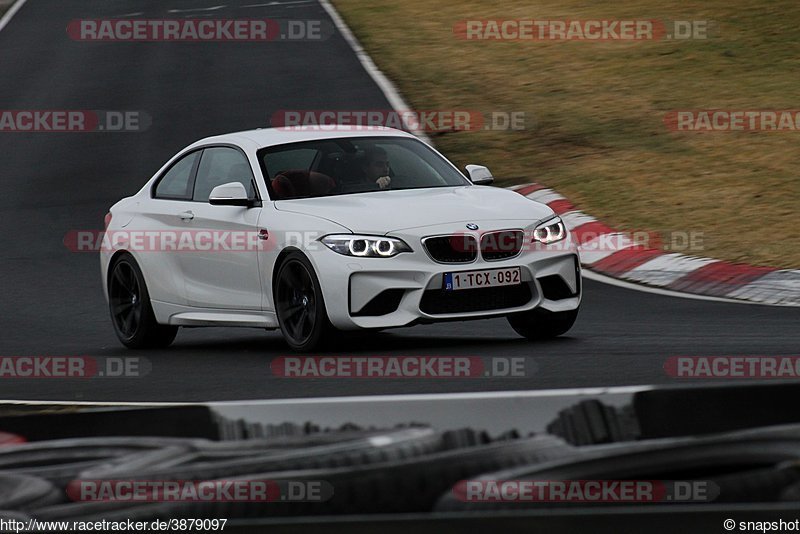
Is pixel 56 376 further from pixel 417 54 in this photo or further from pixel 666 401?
pixel 417 54

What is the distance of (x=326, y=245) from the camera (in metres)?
9.15

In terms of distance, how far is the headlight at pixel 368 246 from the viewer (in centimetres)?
908

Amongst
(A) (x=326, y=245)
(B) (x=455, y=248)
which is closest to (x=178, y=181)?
(A) (x=326, y=245)

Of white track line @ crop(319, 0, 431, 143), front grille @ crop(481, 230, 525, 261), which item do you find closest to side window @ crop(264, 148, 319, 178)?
front grille @ crop(481, 230, 525, 261)

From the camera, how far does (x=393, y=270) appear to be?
29.7 feet

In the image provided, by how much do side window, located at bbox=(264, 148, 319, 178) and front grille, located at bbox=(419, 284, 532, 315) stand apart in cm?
156

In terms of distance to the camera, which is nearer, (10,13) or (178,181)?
(178,181)

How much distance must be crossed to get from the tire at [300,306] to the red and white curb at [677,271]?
2775mm

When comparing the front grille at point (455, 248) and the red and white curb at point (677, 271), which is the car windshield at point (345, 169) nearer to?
the front grille at point (455, 248)

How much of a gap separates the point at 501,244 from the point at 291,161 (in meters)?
1.71

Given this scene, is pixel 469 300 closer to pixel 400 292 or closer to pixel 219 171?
pixel 400 292

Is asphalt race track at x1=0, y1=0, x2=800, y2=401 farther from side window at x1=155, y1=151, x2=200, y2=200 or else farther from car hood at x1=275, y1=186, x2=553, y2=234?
side window at x1=155, y1=151, x2=200, y2=200

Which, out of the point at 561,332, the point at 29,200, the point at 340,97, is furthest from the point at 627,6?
the point at 561,332

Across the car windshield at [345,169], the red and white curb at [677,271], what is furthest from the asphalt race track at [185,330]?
the car windshield at [345,169]
